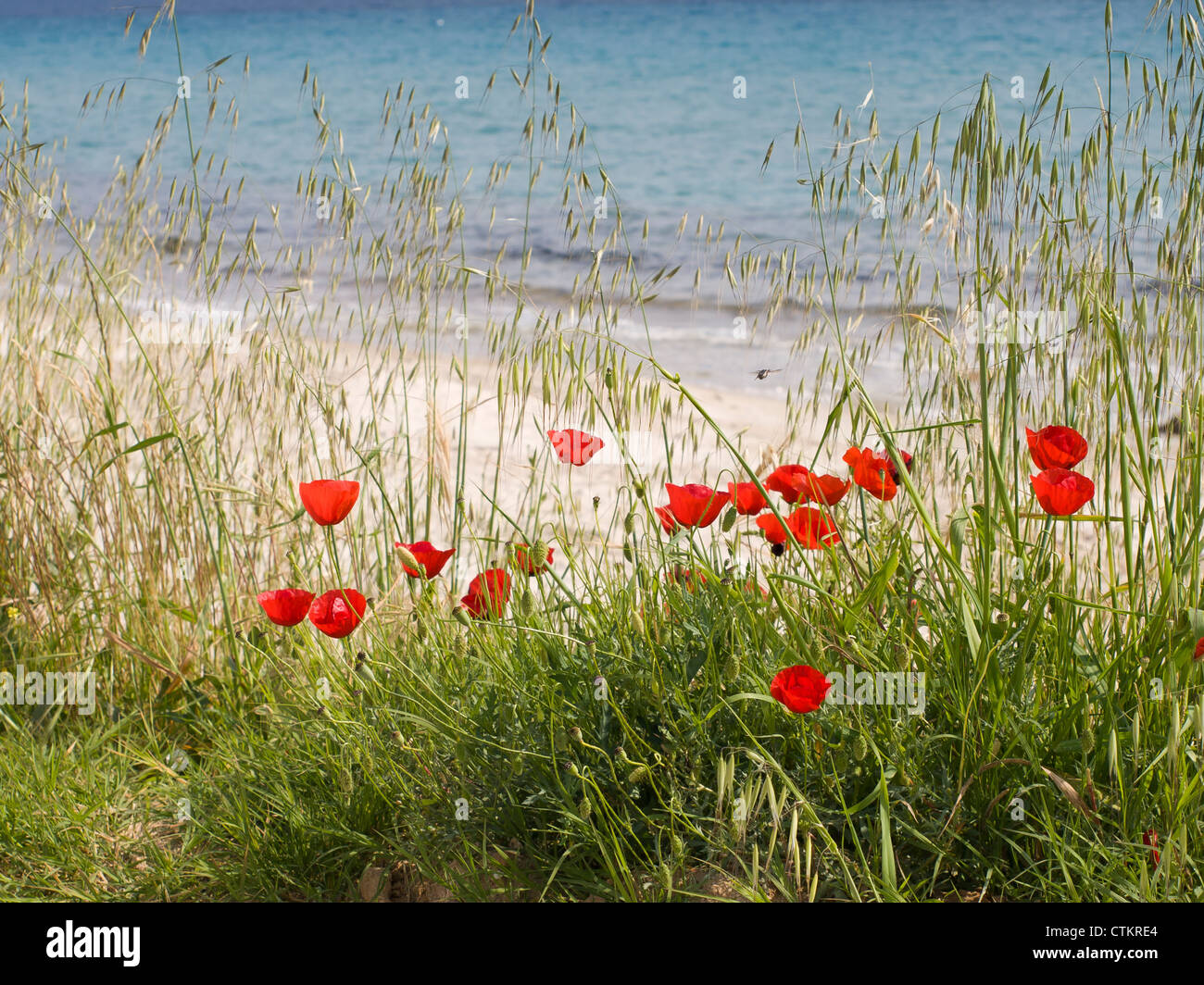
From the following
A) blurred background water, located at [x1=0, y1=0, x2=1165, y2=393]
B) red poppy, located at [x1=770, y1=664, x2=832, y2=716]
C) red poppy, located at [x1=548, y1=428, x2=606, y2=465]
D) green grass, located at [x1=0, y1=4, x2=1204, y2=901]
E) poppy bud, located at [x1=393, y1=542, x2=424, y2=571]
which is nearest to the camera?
red poppy, located at [x1=770, y1=664, x2=832, y2=716]

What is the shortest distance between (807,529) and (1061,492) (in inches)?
10.6

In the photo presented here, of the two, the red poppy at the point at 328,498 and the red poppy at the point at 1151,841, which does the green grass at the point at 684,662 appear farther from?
the red poppy at the point at 328,498

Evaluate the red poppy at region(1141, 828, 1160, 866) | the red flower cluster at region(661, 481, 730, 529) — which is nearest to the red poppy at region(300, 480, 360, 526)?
the red flower cluster at region(661, 481, 730, 529)

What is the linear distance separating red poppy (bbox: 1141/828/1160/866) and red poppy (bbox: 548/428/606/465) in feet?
2.36

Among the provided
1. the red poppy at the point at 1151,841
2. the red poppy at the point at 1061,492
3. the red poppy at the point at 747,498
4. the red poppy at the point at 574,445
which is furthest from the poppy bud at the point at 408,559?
the red poppy at the point at 1151,841

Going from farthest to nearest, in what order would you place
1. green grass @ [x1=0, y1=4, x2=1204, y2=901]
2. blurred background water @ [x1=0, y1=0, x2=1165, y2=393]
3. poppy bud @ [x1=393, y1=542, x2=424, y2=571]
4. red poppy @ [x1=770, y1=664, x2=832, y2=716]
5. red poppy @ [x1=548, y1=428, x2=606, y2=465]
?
blurred background water @ [x1=0, y1=0, x2=1165, y2=393]
red poppy @ [x1=548, y1=428, x2=606, y2=465]
poppy bud @ [x1=393, y1=542, x2=424, y2=571]
green grass @ [x1=0, y1=4, x2=1204, y2=901]
red poppy @ [x1=770, y1=664, x2=832, y2=716]

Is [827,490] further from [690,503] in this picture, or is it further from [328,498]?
[328,498]

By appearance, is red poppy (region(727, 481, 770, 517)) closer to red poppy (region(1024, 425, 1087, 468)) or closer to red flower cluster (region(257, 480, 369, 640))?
red poppy (region(1024, 425, 1087, 468))

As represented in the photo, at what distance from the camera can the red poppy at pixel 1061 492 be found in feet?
3.09

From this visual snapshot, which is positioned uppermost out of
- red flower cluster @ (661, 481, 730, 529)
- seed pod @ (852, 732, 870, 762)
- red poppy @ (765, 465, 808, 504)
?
red poppy @ (765, 465, 808, 504)

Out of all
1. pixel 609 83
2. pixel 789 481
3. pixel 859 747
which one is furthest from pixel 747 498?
pixel 609 83

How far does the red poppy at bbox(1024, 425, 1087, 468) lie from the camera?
3.45 ft

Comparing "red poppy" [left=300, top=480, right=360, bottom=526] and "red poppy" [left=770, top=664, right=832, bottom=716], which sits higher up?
"red poppy" [left=300, top=480, right=360, bottom=526]
